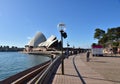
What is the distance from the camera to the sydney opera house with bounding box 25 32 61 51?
133800 mm

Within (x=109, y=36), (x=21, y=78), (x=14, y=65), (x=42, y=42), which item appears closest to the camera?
(x=21, y=78)

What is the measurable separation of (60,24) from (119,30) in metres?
87.6

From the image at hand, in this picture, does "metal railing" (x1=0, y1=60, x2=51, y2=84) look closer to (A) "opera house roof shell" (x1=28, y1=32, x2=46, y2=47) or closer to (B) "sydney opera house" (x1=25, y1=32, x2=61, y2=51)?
(B) "sydney opera house" (x1=25, y1=32, x2=61, y2=51)

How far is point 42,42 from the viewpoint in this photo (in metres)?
159

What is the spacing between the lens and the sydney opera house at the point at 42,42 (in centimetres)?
13380

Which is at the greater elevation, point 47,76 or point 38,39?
point 38,39

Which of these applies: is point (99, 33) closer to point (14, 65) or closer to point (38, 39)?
point (38, 39)

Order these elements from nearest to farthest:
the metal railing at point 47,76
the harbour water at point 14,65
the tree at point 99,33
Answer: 1. the metal railing at point 47,76
2. the harbour water at point 14,65
3. the tree at point 99,33

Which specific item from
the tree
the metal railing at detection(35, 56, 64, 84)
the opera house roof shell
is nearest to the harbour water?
the metal railing at detection(35, 56, 64, 84)

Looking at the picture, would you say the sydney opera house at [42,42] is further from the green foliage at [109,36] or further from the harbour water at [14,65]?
the harbour water at [14,65]

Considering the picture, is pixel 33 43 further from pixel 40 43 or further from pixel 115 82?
pixel 115 82

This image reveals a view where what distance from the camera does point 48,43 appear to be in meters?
140

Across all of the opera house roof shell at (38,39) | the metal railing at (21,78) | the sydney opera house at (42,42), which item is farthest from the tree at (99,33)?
the metal railing at (21,78)

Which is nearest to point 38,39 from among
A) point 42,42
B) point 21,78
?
point 42,42
